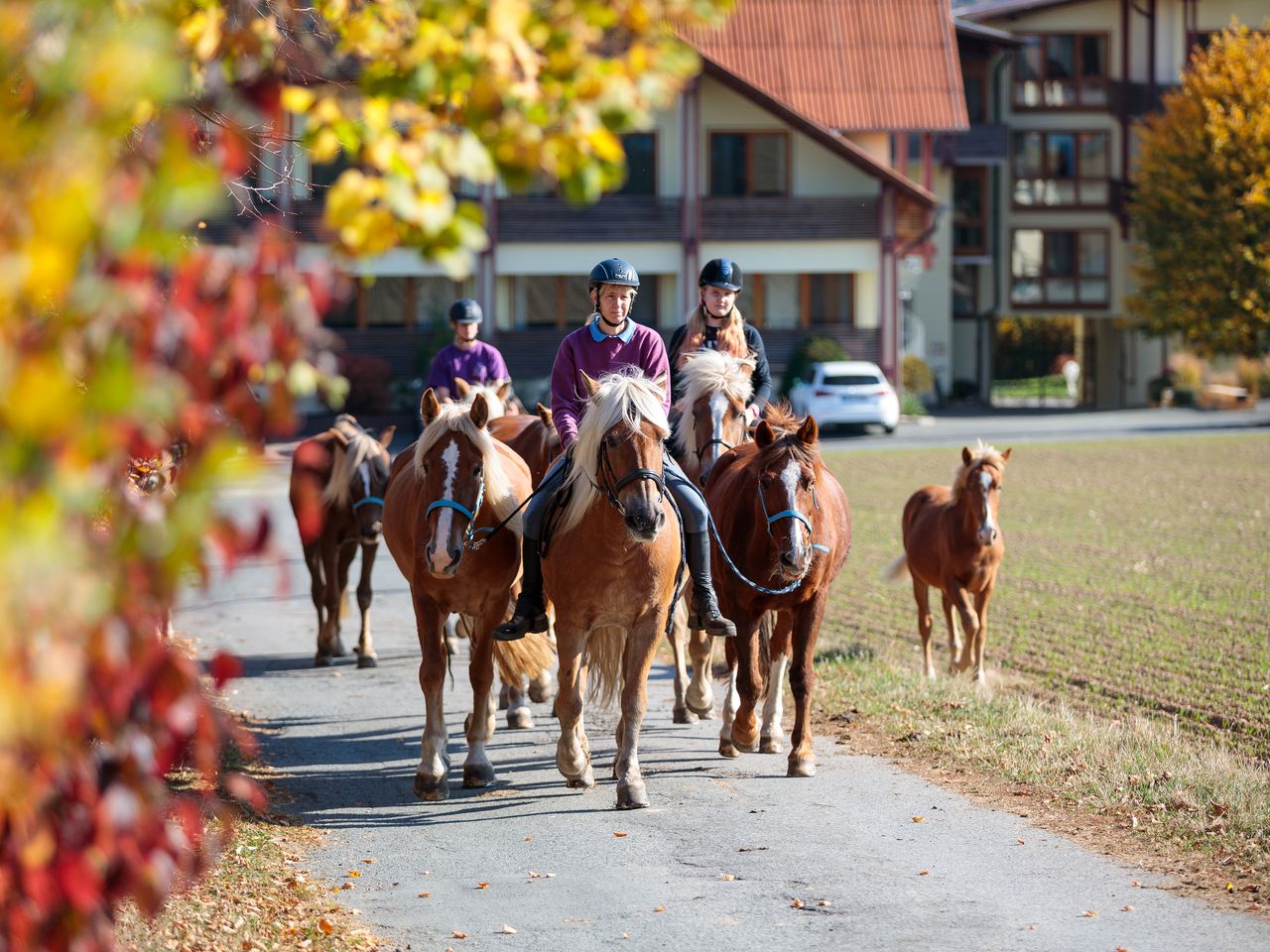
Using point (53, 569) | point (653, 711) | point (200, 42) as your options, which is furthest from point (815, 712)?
point (53, 569)

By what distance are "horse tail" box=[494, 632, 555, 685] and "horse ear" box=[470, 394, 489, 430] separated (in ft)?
4.93

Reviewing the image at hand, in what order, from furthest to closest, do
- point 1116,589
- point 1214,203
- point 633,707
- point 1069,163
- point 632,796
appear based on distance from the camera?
point 1069,163, point 1214,203, point 1116,589, point 633,707, point 632,796

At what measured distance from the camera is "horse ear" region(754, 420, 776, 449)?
932 cm

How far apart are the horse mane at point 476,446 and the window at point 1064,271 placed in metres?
52.4

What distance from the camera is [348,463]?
525 inches

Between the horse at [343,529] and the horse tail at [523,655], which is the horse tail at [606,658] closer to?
the horse tail at [523,655]

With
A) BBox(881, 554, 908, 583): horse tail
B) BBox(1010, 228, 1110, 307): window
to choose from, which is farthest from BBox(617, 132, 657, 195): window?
BBox(881, 554, 908, 583): horse tail

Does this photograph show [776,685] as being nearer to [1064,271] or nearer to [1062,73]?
[1064,271]

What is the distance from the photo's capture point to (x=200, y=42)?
351 cm

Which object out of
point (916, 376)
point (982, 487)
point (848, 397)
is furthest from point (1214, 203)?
point (982, 487)

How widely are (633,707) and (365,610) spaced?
533 centimetres

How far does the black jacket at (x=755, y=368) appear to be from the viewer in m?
11.1

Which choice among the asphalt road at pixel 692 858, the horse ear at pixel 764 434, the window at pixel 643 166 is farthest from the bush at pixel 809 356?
the horse ear at pixel 764 434

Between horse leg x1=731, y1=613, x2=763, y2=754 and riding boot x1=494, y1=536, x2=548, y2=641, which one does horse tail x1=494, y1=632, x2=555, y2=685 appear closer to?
riding boot x1=494, y1=536, x2=548, y2=641
